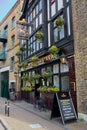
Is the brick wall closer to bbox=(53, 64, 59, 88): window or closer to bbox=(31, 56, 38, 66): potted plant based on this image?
bbox=(53, 64, 59, 88): window

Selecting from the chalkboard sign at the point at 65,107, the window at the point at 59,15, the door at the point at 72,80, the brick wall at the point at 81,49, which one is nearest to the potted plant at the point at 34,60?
the window at the point at 59,15

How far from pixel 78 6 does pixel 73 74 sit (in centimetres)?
379

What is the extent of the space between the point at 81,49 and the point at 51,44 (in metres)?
4.59

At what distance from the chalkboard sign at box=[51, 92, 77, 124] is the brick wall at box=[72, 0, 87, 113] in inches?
18.9

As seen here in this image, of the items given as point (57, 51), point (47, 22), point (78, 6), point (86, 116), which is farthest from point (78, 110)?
point (47, 22)

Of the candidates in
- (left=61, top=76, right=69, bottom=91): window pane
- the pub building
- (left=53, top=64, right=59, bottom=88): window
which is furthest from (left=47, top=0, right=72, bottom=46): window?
(left=61, top=76, right=69, bottom=91): window pane

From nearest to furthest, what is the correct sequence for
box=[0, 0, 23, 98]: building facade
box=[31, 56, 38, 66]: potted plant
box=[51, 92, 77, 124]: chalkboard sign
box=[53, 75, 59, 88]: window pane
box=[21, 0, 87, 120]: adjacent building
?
box=[51, 92, 77, 124]: chalkboard sign < box=[21, 0, 87, 120]: adjacent building < box=[53, 75, 59, 88]: window pane < box=[31, 56, 38, 66]: potted plant < box=[0, 0, 23, 98]: building facade

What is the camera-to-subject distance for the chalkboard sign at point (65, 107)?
1143 centimetres

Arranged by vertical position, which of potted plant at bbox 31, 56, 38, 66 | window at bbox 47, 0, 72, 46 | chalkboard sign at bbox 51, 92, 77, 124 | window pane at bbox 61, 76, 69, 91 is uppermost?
window at bbox 47, 0, 72, 46

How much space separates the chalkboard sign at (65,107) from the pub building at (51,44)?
2.24 ft

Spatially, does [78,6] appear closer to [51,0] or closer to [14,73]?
[51,0]

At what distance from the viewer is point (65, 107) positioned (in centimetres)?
1185

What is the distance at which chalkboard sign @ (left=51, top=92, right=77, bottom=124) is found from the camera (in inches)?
450

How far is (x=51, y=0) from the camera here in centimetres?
1677
